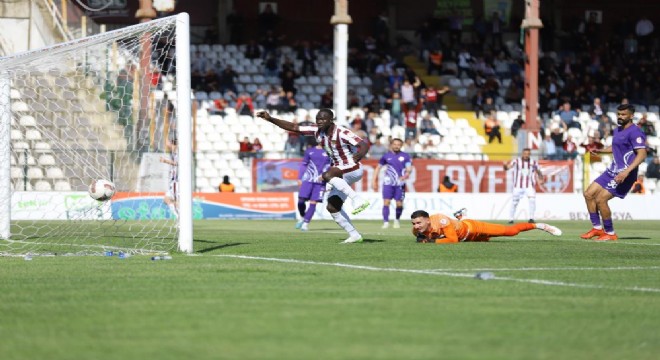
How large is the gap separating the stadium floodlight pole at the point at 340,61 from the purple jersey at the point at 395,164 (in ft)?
19.5

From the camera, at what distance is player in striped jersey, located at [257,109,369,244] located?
1628 centimetres

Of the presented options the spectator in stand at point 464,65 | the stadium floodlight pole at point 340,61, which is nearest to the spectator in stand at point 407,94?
the stadium floodlight pole at point 340,61

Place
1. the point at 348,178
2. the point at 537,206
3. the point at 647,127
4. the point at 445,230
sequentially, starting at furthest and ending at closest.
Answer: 1. the point at 647,127
2. the point at 537,206
3. the point at 348,178
4. the point at 445,230

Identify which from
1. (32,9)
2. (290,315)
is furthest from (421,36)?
(290,315)

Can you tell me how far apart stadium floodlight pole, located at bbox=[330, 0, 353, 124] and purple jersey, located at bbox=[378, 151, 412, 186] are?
5938mm

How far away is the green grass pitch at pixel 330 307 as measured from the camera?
702 centimetres

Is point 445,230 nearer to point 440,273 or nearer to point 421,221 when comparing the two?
point 421,221

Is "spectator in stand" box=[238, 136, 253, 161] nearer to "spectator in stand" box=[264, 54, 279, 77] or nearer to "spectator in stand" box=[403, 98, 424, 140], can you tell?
"spectator in stand" box=[264, 54, 279, 77]

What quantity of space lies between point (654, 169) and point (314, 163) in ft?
43.5

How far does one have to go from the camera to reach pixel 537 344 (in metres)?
7.18

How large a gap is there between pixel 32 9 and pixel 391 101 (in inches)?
452

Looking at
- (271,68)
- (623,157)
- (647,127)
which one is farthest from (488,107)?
(623,157)

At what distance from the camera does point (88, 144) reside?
24922mm

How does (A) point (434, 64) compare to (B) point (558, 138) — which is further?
(A) point (434, 64)
